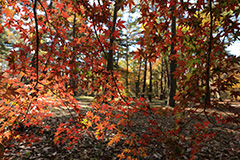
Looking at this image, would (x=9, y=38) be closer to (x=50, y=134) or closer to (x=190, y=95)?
(x=50, y=134)

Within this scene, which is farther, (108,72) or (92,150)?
(92,150)

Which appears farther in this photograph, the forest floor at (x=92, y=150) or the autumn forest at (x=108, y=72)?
the forest floor at (x=92, y=150)

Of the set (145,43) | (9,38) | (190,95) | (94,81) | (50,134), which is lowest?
(50,134)

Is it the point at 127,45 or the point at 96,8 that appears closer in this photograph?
the point at 96,8

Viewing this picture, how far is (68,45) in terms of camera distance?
7.79 ft

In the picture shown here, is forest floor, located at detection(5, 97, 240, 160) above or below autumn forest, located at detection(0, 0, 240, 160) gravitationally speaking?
below

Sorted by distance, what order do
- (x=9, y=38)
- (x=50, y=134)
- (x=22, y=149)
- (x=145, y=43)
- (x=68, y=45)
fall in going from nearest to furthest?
(x=145, y=43)
(x=68, y=45)
(x=22, y=149)
(x=50, y=134)
(x=9, y=38)

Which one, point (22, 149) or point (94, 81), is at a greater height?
point (94, 81)

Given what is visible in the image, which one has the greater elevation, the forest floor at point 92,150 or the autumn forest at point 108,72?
the autumn forest at point 108,72

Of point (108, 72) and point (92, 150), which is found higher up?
point (108, 72)

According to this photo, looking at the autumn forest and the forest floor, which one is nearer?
the autumn forest

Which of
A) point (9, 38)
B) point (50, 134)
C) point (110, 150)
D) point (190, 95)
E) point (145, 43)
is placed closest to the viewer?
point (145, 43)

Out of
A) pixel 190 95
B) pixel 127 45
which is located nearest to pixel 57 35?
pixel 190 95

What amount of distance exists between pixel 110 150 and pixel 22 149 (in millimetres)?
2358
